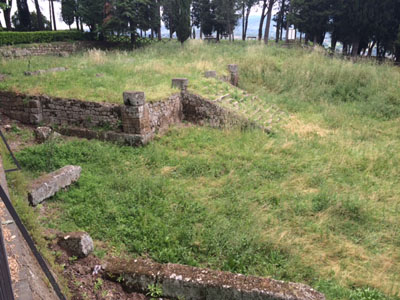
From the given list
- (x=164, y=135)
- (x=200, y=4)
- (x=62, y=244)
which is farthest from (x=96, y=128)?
(x=200, y=4)

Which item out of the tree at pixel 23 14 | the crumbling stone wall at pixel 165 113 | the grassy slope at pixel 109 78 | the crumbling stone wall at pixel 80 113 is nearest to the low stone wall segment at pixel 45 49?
the grassy slope at pixel 109 78

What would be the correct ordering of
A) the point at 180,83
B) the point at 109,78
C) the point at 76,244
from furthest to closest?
the point at 109,78, the point at 180,83, the point at 76,244

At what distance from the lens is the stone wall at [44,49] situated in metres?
19.3

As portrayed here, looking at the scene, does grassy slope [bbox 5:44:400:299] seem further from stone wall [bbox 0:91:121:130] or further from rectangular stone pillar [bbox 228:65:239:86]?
rectangular stone pillar [bbox 228:65:239:86]

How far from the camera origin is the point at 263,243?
504 cm

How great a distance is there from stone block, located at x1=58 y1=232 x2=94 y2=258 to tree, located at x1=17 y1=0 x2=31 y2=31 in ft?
95.7

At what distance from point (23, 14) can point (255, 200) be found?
30.5 meters

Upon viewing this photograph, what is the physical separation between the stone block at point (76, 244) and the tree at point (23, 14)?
29170 mm

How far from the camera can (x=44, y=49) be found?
22.5m

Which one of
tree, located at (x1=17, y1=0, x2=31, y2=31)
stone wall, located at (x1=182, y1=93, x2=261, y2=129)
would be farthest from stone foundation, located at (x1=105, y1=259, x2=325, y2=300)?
tree, located at (x1=17, y1=0, x2=31, y2=31)

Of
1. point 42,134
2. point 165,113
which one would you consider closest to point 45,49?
point 42,134

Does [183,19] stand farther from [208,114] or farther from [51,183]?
[51,183]

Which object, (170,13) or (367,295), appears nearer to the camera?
(367,295)

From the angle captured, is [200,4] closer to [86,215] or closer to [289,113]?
[289,113]
